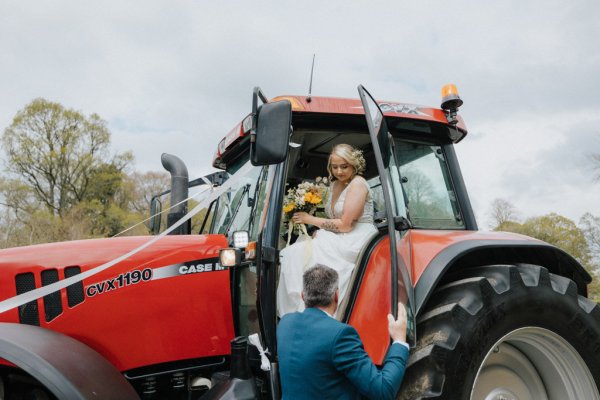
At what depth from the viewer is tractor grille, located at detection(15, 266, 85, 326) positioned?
9.21 feet

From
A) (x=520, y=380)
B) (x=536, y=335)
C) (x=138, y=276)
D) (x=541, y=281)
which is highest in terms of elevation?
(x=138, y=276)

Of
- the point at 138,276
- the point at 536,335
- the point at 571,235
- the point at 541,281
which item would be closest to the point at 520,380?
the point at 536,335

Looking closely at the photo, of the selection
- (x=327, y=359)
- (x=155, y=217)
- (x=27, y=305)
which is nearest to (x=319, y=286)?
(x=327, y=359)

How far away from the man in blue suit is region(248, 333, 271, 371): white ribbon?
336 mm

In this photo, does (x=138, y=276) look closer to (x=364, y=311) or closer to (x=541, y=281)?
(x=364, y=311)

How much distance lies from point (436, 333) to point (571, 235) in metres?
45.3

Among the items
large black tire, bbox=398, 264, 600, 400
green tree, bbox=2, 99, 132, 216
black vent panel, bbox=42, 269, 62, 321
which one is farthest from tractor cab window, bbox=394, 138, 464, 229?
green tree, bbox=2, 99, 132, 216

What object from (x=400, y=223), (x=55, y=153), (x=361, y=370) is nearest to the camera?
(x=361, y=370)

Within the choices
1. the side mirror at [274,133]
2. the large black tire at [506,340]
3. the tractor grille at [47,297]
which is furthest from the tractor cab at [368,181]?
the tractor grille at [47,297]

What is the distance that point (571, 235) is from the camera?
42.3 metres

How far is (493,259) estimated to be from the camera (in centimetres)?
334

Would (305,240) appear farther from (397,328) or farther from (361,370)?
(361,370)

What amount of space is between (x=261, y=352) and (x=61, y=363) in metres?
1.04

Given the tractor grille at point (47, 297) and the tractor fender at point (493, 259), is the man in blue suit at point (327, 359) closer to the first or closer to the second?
the tractor fender at point (493, 259)
